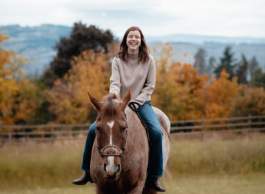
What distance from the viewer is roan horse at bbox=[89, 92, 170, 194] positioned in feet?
23.1

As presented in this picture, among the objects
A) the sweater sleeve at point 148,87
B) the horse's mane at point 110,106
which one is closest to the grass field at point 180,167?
the sweater sleeve at point 148,87

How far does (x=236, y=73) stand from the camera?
341 feet

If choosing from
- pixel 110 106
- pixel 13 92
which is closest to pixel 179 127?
pixel 13 92

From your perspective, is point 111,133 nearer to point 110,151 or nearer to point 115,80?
point 110,151

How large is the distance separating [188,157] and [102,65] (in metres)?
32.4

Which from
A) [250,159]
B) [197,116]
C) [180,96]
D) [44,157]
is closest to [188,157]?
[250,159]

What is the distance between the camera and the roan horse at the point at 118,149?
23.1 ft

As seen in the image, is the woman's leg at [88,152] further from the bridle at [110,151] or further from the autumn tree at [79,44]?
the autumn tree at [79,44]

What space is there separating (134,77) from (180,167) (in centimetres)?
1142

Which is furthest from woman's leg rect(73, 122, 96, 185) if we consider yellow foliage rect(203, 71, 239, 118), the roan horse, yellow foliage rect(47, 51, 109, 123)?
yellow foliage rect(203, 71, 239, 118)

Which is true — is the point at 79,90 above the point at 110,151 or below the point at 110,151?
below

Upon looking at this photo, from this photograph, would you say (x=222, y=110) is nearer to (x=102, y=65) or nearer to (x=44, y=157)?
(x=102, y=65)

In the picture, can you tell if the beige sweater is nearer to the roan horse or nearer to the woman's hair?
the woman's hair

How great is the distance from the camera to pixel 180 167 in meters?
19.7
